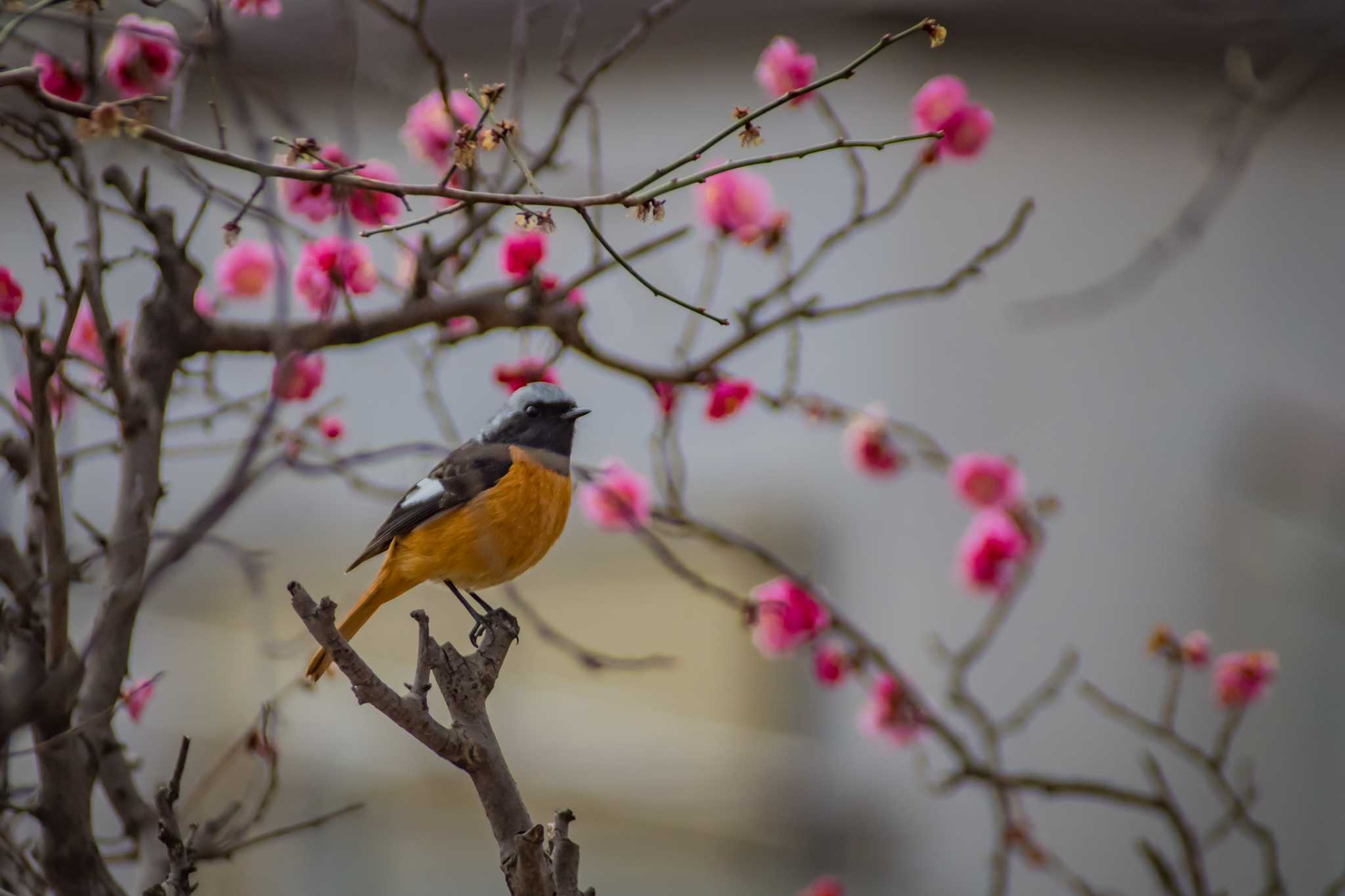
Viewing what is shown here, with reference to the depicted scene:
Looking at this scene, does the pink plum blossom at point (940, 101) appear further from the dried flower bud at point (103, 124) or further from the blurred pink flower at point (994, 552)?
the dried flower bud at point (103, 124)

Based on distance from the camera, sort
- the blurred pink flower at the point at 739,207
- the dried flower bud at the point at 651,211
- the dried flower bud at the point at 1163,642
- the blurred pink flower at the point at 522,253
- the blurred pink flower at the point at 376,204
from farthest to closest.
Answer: the dried flower bud at the point at 1163,642 < the blurred pink flower at the point at 739,207 < the blurred pink flower at the point at 522,253 < the blurred pink flower at the point at 376,204 < the dried flower bud at the point at 651,211

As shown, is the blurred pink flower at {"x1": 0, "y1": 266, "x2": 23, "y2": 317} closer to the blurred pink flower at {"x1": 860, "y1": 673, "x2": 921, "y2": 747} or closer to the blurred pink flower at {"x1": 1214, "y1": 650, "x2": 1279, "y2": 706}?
the blurred pink flower at {"x1": 860, "y1": 673, "x2": 921, "y2": 747}

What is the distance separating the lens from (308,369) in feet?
8.36

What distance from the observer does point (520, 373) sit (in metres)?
2.53

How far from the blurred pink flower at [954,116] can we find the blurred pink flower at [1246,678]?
6.02 feet

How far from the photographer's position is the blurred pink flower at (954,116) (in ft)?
9.55

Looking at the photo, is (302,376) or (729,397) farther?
(729,397)

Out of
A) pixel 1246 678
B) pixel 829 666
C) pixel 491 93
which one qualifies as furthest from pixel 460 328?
pixel 1246 678

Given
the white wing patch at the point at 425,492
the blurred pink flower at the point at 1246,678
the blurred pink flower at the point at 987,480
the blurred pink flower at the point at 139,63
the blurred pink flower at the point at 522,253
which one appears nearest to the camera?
the white wing patch at the point at 425,492

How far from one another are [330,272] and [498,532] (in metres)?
0.63

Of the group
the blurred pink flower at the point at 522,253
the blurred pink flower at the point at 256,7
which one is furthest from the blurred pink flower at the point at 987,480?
the blurred pink flower at the point at 256,7

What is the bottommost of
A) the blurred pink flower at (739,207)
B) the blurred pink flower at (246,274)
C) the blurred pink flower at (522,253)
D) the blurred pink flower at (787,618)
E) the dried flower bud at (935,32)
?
the blurred pink flower at (787,618)

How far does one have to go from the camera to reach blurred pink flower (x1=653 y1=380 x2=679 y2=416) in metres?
2.65

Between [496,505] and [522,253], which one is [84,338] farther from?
[496,505]
